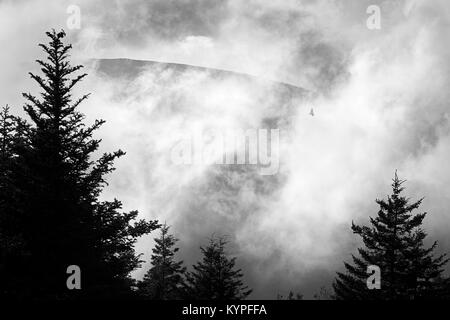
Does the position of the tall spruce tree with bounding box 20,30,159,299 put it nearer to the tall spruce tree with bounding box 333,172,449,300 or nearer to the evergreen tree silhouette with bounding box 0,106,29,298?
the evergreen tree silhouette with bounding box 0,106,29,298

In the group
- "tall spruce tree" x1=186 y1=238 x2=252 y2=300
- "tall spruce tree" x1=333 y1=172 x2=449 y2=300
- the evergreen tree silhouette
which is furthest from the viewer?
"tall spruce tree" x1=186 y1=238 x2=252 y2=300

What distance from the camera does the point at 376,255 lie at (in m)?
26.3

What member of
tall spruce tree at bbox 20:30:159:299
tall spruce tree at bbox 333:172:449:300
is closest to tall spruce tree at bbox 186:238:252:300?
tall spruce tree at bbox 333:172:449:300

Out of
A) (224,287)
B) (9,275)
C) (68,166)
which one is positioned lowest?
(224,287)

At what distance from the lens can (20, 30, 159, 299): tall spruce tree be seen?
41.7 feet

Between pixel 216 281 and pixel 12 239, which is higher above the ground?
pixel 12 239

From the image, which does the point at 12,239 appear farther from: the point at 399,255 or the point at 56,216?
the point at 399,255

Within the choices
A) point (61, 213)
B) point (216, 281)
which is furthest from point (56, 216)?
point (216, 281)

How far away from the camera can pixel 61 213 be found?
1298cm
